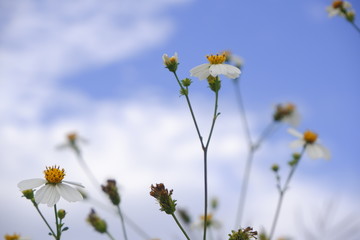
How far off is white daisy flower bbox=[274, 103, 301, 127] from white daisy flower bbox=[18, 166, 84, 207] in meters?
2.92

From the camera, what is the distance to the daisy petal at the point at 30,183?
67.5 inches

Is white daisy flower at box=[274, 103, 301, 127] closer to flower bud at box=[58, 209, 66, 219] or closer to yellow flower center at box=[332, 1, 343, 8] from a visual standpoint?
yellow flower center at box=[332, 1, 343, 8]

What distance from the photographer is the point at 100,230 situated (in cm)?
264

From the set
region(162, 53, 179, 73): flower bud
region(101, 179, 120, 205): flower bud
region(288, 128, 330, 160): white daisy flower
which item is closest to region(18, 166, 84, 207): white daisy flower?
region(101, 179, 120, 205): flower bud

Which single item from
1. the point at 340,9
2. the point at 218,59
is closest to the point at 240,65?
the point at 340,9

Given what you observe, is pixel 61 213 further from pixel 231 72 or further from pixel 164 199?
pixel 231 72

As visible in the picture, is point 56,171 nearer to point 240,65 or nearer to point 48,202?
point 48,202

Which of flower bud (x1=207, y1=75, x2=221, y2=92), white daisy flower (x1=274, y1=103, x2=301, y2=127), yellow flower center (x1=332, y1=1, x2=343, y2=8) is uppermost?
yellow flower center (x1=332, y1=1, x2=343, y2=8)

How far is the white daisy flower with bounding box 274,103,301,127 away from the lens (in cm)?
425

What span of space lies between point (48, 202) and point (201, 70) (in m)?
1.07

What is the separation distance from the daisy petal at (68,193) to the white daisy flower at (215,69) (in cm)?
88

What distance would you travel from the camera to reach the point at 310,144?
10.6 feet

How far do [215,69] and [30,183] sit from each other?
113 centimetres

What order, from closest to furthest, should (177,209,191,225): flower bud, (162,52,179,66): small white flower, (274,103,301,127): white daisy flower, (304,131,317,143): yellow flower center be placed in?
(162,52,179,66): small white flower
(304,131,317,143): yellow flower center
(177,209,191,225): flower bud
(274,103,301,127): white daisy flower
